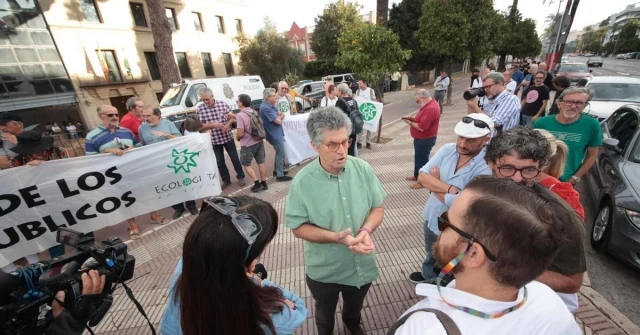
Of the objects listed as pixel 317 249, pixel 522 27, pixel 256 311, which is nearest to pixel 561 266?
pixel 317 249

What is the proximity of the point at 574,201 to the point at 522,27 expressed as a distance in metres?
37.6

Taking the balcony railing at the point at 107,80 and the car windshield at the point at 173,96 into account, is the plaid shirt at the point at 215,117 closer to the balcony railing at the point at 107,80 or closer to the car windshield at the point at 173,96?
the car windshield at the point at 173,96

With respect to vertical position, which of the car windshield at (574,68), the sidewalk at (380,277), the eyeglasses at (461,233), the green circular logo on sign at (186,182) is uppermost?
the eyeglasses at (461,233)

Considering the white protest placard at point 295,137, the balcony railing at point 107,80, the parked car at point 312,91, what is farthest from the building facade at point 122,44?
the white protest placard at point 295,137

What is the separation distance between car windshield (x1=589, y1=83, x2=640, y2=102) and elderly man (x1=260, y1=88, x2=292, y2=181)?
25.2 feet

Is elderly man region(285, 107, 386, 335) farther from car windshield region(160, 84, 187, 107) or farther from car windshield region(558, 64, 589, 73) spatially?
car windshield region(558, 64, 589, 73)

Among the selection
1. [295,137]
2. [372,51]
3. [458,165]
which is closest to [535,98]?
[372,51]

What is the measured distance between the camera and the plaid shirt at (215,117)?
5.46m

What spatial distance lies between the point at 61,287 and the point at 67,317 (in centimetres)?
14

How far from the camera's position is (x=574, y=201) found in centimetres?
175

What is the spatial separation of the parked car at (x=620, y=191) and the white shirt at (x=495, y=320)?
9.14 ft

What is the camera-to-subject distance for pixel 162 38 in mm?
10109

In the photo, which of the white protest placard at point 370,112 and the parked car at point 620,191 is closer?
the parked car at point 620,191

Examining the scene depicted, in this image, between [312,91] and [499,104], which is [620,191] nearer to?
[499,104]
